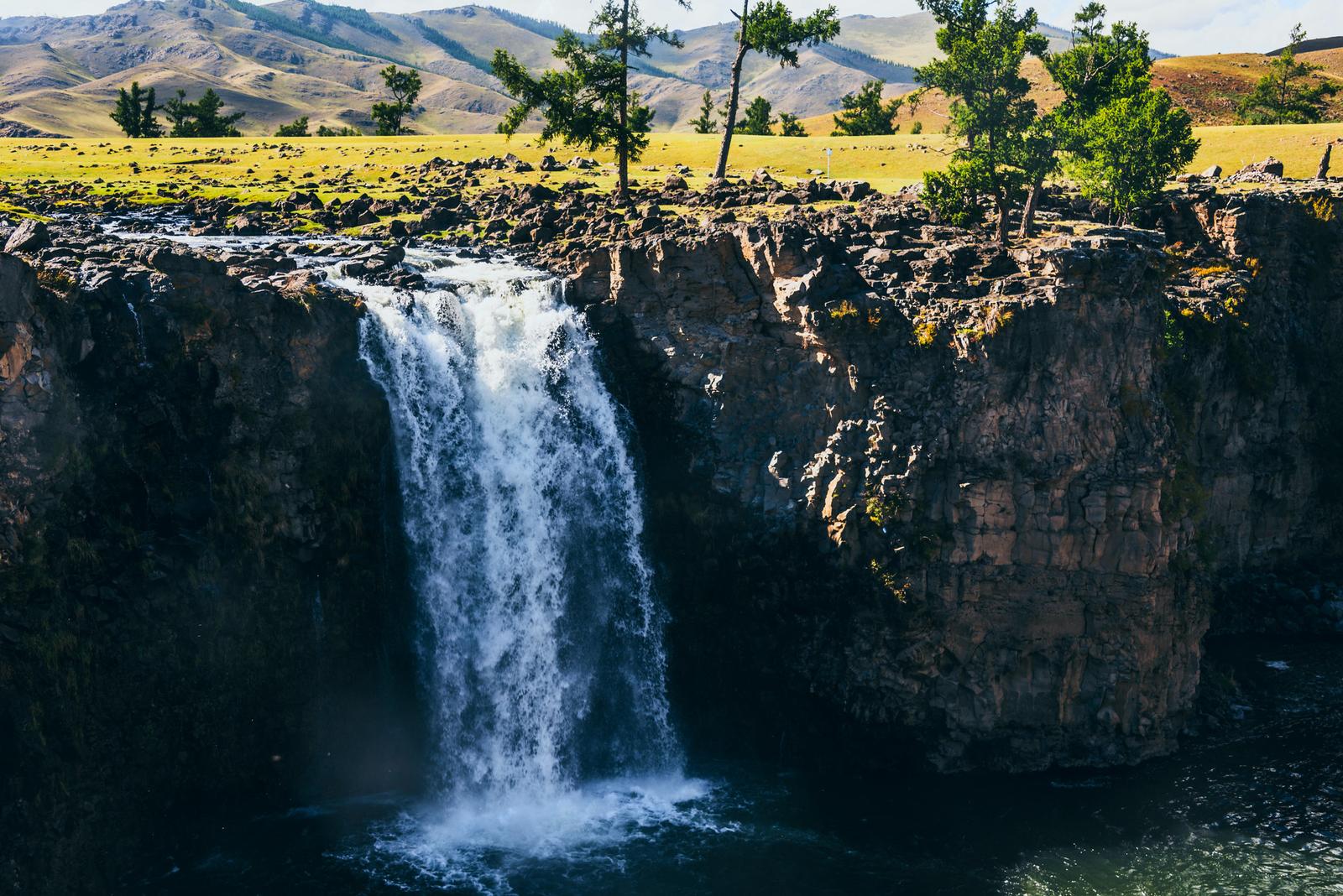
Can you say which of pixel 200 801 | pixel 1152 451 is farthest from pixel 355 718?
pixel 1152 451

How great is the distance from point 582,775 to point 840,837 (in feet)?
32.6

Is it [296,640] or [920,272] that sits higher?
[920,272]

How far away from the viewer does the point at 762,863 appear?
37594 millimetres

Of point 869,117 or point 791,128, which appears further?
point 791,128

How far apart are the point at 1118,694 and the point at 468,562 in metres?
25.3

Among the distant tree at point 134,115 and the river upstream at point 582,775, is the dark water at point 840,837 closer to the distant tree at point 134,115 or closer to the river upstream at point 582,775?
the river upstream at point 582,775

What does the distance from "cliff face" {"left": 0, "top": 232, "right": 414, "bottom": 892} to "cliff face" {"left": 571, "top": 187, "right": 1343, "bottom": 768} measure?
11697 mm

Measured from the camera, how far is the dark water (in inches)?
1432

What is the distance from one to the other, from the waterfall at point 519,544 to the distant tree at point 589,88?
946 inches

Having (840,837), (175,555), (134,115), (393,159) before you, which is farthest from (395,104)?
(840,837)

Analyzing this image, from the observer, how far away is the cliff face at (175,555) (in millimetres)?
34281

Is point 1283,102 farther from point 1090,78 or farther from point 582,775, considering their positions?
point 582,775

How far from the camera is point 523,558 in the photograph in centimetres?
4338

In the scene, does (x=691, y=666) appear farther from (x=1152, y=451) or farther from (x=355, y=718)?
(x=1152, y=451)
